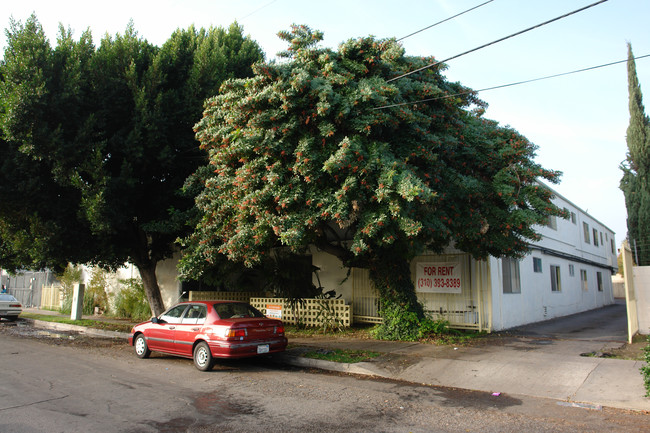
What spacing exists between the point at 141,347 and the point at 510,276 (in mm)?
11413

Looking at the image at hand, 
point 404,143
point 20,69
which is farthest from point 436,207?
point 20,69

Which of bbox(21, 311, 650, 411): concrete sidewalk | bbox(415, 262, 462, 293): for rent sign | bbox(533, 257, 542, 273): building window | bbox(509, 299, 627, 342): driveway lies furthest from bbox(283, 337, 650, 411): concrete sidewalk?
bbox(533, 257, 542, 273): building window

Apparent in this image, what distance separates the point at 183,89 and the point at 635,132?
20963 mm

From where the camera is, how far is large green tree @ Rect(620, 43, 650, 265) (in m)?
21.0

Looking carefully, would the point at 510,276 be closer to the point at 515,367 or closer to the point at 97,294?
the point at 515,367

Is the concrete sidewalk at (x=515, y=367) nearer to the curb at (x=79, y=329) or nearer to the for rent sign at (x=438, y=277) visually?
the for rent sign at (x=438, y=277)

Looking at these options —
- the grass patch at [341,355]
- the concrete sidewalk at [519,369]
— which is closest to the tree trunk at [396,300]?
the concrete sidewalk at [519,369]

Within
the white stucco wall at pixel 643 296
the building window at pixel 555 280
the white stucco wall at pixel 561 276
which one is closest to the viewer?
the white stucco wall at pixel 643 296

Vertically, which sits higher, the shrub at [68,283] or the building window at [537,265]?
the building window at [537,265]

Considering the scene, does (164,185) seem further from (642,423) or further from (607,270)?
(607,270)

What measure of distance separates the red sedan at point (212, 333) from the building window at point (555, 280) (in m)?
13.9

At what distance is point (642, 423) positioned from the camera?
557 centimetres

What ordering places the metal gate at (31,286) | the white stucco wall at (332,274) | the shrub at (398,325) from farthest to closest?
the metal gate at (31,286), the white stucco wall at (332,274), the shrub at (398,325)

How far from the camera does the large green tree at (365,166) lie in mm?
9258
